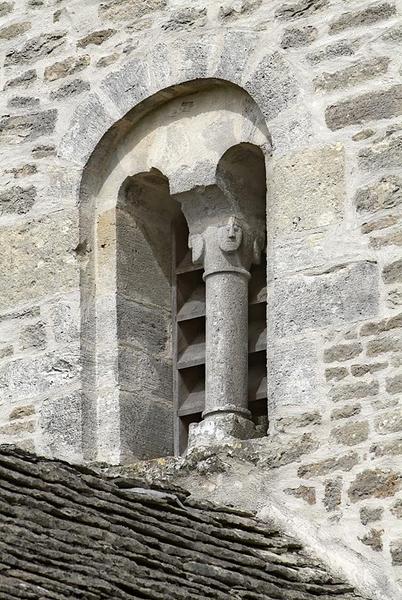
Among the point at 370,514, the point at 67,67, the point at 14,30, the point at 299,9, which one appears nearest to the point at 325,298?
the point at 370,514

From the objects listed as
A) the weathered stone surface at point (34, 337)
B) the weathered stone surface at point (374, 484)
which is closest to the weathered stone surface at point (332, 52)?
the weathered stone surface at point (34, 337)

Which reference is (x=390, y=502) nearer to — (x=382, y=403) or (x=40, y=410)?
(x=382, y=403)

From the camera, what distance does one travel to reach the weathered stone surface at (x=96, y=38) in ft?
43.0

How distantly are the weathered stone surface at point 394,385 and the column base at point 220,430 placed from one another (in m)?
0.77

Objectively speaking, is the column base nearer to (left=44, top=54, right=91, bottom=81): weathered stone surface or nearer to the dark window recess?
the dark window recess

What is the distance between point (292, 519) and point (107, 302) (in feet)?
5.22

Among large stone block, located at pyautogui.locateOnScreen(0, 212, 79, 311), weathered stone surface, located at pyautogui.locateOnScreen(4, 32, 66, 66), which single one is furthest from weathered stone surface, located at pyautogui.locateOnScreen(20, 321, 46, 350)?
weathered stone surface, located at pyautogui.locateOnScreen(4, 32, 66, 66)

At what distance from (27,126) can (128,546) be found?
10.2 ft

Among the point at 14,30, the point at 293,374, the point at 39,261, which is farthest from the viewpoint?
the point at 14,30

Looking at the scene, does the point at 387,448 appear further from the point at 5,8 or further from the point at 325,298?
the point at 5,8

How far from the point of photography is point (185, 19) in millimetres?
12891

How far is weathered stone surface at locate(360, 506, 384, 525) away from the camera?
11.7 metres

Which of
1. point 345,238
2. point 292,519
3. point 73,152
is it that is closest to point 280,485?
point 292,519

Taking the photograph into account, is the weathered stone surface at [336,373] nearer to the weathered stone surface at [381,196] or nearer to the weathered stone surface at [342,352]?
the weathered stone surface at [342,352]
